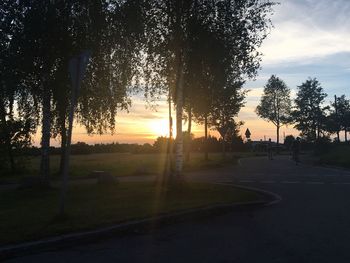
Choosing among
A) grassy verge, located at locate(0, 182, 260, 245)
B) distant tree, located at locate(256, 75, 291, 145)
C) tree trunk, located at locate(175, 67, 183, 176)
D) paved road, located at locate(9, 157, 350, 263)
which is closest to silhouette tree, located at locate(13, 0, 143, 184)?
tree trunk, located at locate(175, 67, 183, 176)

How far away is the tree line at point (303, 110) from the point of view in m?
71.1

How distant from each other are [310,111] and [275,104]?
4.71m

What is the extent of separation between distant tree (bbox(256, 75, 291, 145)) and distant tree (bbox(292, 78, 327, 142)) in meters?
1.36

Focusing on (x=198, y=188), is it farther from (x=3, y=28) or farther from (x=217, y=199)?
(x=3, y=28)

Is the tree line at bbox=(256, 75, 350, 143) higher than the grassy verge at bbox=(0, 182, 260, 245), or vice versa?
the tree line at bbox=(256, 75, 350, 143)

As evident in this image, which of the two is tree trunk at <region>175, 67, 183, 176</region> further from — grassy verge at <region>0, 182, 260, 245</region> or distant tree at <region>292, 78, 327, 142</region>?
distant tree at <region>292, 78, 327, 142</region>

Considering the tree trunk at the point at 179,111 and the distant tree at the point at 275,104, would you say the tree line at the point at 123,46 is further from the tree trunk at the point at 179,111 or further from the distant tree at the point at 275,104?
the distant tree at the point at 275,104

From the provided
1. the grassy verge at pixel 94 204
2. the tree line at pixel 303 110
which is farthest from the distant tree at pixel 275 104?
the grassy verge at pixel 94 204

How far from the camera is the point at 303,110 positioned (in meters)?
71.2

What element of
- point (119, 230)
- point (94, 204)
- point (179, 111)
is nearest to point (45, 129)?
point (179, 111)

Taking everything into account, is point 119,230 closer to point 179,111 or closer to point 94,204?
point 94,204

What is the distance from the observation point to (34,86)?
16844mm

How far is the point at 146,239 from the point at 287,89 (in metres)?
66.5

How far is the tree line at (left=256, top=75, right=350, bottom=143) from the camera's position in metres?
71.1
